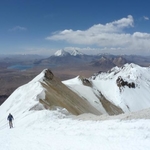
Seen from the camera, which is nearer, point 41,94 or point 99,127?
point 99,127

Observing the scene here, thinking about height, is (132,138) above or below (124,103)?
above

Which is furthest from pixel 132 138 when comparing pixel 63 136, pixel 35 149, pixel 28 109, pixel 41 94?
pixel 41 94

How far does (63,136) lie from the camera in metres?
22.3

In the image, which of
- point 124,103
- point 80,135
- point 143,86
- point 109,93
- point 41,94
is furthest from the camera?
point 143,86

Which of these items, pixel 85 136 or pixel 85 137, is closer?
pixel 85 137

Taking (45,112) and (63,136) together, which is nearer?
(63,136)

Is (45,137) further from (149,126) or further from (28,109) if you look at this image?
(28,109)

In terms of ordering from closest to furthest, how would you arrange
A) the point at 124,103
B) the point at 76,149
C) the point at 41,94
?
the point at 76,149, the point at 41,94, the point at 124,103

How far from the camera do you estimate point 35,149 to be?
19781 mm

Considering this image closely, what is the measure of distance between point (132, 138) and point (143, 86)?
153720 mm

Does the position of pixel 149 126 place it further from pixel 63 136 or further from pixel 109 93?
pixel 109 93

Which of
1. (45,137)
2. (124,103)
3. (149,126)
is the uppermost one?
(149,126)

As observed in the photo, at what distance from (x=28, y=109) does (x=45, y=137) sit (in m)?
18.1

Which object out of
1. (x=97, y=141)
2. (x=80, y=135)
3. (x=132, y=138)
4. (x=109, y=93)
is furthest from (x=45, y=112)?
(x=109, y=93)
